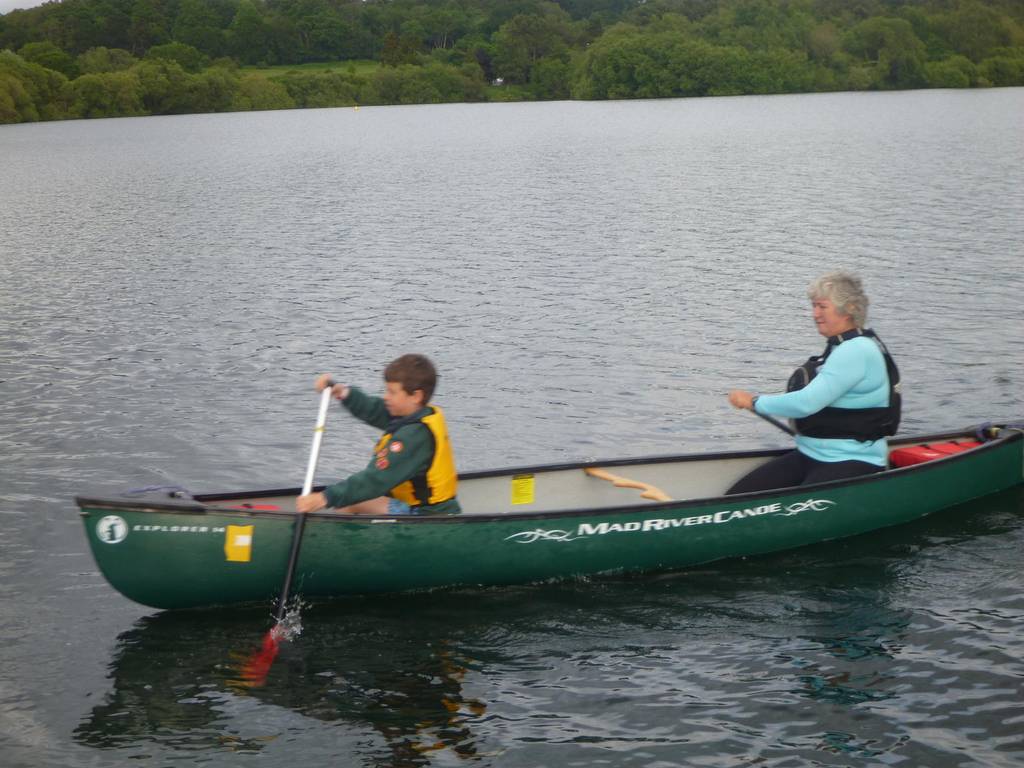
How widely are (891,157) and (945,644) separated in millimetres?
39678

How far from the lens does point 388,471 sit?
26.5 feet

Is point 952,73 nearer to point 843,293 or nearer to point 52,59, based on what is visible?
point 52,59

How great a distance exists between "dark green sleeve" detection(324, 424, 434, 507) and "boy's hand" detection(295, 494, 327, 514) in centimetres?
5

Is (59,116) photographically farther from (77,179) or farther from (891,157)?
(891,157)

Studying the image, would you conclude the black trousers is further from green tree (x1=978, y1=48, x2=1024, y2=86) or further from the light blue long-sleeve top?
green tree (x1=978, y1=48, x2=1024, y2=86)

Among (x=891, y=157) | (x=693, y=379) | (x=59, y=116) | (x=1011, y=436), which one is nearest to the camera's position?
(x=1011, y=436)

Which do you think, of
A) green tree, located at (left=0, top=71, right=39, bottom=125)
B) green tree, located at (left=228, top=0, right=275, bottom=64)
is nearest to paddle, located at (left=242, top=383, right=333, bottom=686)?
green tree, located at (left=0, top=71, right=39, bottom=125)

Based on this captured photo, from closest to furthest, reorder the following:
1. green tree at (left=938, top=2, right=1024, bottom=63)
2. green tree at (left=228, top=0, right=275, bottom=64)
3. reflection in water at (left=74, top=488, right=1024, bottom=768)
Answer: reflection in water at (left=74, top=488, right=1024, bottom=768) → green tree at (left=938, top=2, right=1024, bottom=63) → green tree at (left=228, top=0, right=275, bottom=64)

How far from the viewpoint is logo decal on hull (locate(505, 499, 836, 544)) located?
870 cm

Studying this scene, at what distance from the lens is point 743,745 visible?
22.6 ft

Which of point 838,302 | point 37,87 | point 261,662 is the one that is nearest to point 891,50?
point 37,87

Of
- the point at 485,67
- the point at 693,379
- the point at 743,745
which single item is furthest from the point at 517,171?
the point at 485,67

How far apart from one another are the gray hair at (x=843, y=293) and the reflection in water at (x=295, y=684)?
143 inches

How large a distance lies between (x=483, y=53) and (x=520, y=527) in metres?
140
